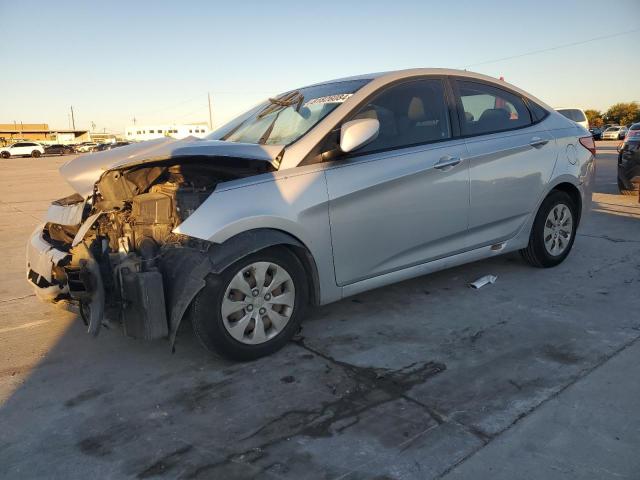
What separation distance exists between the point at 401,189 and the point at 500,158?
114cm

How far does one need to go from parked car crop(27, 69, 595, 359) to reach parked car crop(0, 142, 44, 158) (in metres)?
52.8

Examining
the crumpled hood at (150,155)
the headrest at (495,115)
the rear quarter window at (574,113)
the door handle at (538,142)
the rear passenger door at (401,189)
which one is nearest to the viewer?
the crumpled hood at (150,155)

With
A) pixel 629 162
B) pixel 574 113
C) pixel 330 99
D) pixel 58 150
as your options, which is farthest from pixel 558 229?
pixel 58 150

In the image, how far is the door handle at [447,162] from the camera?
12.9ft

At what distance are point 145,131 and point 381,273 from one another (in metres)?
83.4

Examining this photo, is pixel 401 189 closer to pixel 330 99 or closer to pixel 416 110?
pixel 416 110

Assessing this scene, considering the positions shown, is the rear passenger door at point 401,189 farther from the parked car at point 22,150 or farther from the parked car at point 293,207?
the parked car at point 22,150

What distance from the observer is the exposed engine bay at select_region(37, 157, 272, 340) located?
10.0ft

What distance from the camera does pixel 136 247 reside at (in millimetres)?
3445

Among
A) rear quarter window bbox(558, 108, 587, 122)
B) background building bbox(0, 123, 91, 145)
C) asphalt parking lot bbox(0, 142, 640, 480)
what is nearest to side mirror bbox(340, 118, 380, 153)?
asphalt parking lot bbox(0, 142, 640, 480)

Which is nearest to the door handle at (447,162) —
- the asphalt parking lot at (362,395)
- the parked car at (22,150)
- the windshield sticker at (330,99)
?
the windshield sticker at (330,99)

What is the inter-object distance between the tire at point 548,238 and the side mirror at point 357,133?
2164mm

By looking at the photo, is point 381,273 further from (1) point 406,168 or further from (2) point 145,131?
(2) point 145,131

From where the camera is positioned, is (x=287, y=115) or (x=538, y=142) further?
(x=538, y=142)
